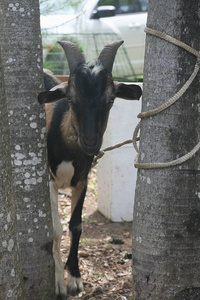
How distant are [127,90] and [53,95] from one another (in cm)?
73

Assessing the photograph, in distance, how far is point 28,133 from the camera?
366 centimetres

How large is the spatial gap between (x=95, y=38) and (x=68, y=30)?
0.85 metres

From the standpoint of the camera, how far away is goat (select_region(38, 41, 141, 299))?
4387 millimetres

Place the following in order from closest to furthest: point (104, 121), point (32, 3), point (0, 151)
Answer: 1. point (0, 151)
2. point (32, 3)
3. point (104, 121)

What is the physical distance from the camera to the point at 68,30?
9.47 m

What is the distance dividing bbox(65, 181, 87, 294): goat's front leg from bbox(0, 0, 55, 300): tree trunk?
83 centimetres

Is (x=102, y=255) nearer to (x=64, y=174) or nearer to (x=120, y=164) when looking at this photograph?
(x=64, y=174)

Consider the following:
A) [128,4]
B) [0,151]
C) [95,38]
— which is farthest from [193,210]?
[128,4]

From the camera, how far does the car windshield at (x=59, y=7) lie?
7000mm

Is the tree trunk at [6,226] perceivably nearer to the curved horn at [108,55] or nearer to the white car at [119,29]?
the curved horn at [108,55]

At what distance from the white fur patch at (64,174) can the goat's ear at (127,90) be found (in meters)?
0.82

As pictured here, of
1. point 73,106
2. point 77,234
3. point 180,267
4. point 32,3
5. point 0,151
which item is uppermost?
point 32,3

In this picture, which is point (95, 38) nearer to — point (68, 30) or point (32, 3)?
point (68, 30)

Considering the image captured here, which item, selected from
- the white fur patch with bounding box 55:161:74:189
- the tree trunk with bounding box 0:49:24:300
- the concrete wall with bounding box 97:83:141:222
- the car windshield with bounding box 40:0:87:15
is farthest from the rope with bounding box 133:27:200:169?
the car windshield with bounding box 40:0:87:15
